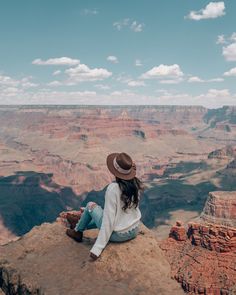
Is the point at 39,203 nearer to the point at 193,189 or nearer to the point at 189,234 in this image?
the point at 193,189

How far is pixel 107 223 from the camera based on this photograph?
988 centimetres

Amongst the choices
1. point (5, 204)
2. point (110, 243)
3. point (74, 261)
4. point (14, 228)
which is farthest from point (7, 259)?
point (5, 204)

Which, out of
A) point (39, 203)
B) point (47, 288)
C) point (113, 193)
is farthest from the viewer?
point (39, 203)

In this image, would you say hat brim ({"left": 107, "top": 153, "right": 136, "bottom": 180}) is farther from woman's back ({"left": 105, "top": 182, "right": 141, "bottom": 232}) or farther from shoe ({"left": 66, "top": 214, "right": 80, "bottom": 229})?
shoe ({"left": 66, "top": 214, "right": 80, "bottom": 229})

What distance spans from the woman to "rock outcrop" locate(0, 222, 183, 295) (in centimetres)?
38

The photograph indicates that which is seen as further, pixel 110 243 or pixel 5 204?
pixel 5 204

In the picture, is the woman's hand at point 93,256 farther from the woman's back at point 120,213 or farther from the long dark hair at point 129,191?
the long dark hair at point 129,191

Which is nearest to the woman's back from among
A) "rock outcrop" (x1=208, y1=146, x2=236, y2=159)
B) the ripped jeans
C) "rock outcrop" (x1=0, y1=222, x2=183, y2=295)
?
the ripped jeans

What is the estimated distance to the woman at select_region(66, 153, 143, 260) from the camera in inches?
388

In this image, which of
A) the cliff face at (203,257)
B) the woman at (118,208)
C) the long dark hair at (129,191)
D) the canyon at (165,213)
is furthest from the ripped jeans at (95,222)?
the cliff face at (203,257)

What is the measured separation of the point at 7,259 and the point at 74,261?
7.30ft

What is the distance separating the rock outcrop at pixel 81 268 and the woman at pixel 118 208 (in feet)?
1.25

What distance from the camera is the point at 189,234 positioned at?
49.0 m

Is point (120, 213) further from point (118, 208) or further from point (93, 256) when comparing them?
point (93, 256)
